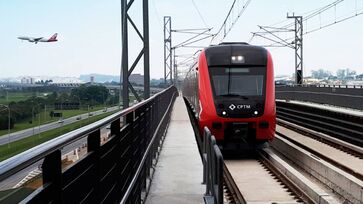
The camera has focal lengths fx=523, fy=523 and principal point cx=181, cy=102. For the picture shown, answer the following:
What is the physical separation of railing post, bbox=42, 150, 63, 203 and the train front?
1240 cm

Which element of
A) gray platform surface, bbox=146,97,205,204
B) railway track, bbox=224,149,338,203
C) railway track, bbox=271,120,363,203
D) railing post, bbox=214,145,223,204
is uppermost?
railing post, bbox=214,145,223,204

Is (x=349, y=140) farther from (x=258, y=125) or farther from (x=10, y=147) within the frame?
(x=10, y=147)

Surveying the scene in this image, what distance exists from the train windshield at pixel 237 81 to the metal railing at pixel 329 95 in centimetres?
1147

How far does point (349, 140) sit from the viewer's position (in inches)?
677

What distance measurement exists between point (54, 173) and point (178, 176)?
277 inches

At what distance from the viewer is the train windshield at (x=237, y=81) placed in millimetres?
15508

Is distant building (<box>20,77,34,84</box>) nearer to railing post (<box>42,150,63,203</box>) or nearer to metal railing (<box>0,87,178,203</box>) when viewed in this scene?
metal railing (<box>0,87,178,203</box>)

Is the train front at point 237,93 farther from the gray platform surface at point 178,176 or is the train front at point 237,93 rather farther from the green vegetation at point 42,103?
the green vegetation at point 42,103

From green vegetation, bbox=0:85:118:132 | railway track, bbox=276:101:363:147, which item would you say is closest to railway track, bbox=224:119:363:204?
railway track, bbox=276:101:363:147

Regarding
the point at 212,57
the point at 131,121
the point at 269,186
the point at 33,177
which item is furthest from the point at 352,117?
the point at 33,177

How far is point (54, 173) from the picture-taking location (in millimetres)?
2492

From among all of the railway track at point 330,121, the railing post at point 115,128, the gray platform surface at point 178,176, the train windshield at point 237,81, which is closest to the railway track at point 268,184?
the gray platform surface at point 178,176

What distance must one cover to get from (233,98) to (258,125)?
110 centimetres

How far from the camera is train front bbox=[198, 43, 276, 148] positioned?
1504 centimetres
